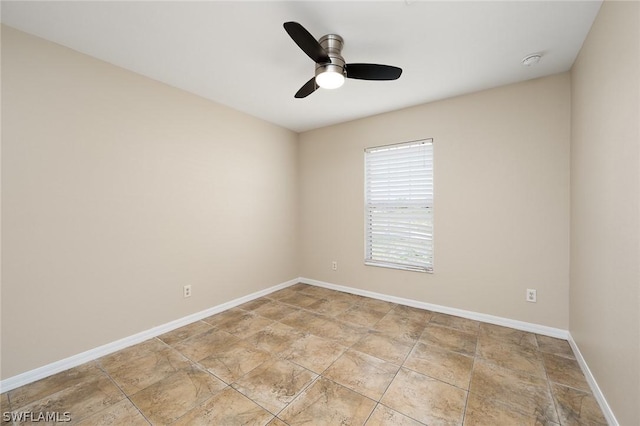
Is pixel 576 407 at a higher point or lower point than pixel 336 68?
lower

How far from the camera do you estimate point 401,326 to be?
2.68m

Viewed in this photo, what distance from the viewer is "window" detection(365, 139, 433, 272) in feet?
10.3

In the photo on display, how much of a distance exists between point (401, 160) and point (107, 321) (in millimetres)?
3527

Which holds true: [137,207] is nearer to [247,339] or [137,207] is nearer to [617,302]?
[247,339]

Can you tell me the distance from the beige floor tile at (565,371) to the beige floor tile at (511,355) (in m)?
0.05

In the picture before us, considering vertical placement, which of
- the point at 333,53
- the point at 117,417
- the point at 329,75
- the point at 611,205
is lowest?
the point at 117,417

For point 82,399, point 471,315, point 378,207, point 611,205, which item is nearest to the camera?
point 611,205

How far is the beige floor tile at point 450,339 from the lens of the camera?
7.36ft

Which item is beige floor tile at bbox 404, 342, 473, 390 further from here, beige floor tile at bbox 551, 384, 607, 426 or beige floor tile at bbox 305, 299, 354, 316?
beige floor tile at bbox 305, 299, 354, 316

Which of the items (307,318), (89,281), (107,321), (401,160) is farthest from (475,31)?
(107,321)

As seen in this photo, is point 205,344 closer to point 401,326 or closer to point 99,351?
point 99,351

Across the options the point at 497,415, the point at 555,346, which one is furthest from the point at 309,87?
the point at 555,346

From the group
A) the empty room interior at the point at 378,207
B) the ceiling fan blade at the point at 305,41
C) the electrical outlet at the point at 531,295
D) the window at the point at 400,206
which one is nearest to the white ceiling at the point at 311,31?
the empty room interior at the point at 378,207

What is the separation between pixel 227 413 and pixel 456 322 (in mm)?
2377
